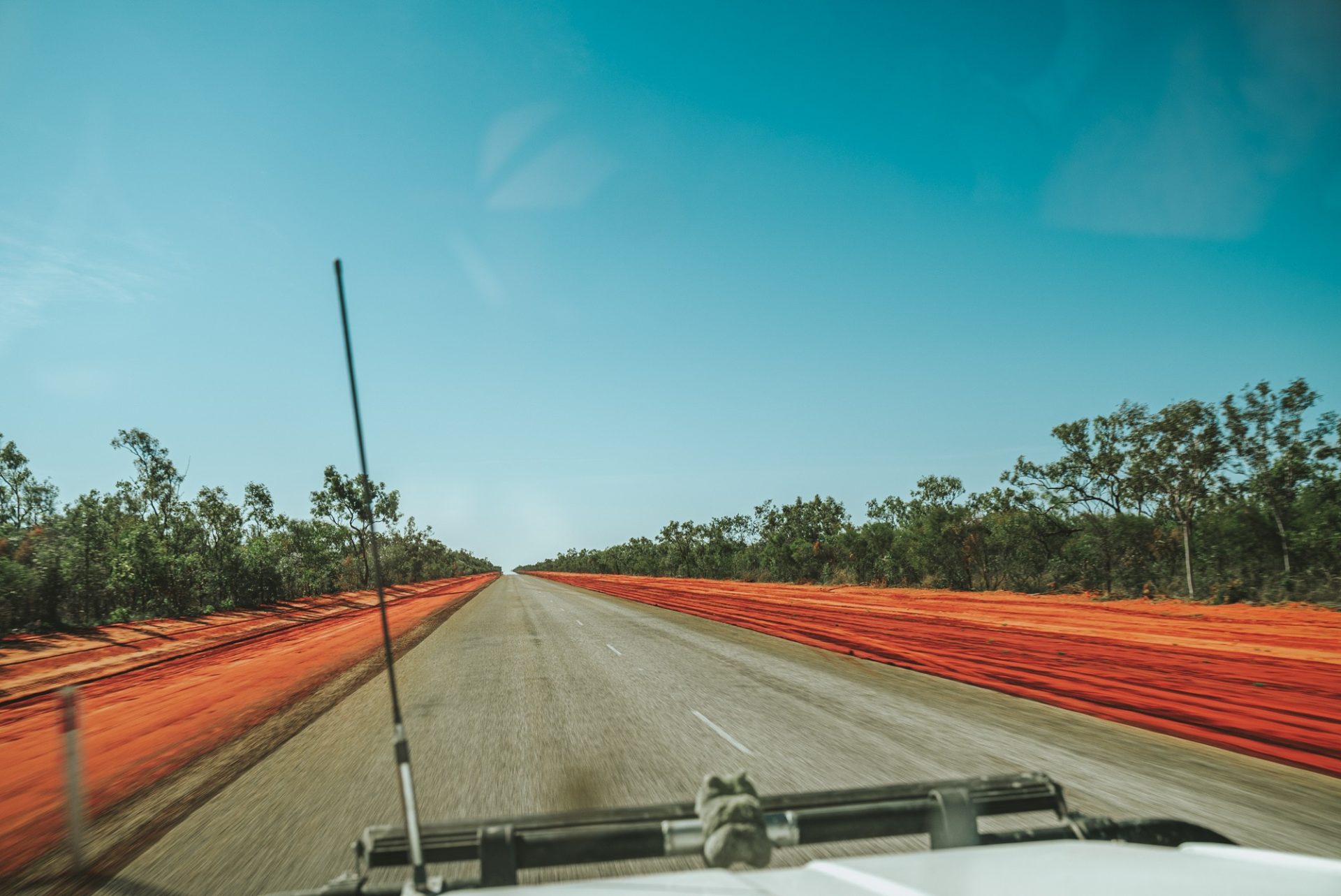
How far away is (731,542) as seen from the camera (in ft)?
310

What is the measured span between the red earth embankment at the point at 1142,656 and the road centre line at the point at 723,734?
17.0 feet

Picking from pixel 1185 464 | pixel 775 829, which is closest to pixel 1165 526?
pixel 1185 464

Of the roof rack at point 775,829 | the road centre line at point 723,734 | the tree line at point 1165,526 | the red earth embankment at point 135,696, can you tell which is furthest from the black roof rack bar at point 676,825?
the tree line at point 1165,526

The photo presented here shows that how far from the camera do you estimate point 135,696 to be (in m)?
13.4

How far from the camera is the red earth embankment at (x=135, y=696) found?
7.20 m

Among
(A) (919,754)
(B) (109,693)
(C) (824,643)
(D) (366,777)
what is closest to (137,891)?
(D) (366,777)

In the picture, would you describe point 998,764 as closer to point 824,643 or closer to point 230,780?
point 230,780

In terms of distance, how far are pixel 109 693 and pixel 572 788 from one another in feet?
45.0

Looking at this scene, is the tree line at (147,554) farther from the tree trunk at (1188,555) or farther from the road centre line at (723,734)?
the tree trunk at (1188,555)

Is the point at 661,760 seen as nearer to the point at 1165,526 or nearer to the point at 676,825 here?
the point at 676,825

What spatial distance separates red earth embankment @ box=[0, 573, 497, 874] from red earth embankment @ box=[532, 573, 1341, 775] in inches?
461

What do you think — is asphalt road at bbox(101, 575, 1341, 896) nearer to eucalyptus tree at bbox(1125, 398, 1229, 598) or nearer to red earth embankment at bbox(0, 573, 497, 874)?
red earth embankment at bbox(0, 573, 497, 874)

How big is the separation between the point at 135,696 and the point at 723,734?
12572mm

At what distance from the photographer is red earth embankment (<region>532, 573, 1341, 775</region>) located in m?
8.39
